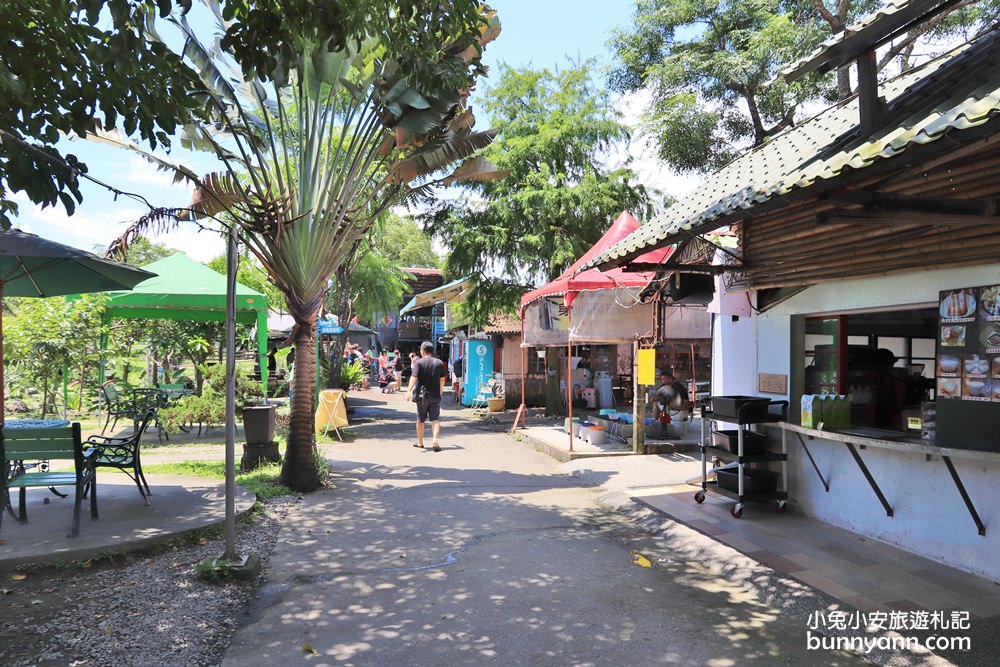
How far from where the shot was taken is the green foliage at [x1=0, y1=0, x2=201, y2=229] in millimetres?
4102

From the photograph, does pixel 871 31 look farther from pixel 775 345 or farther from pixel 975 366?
pixel 775 345

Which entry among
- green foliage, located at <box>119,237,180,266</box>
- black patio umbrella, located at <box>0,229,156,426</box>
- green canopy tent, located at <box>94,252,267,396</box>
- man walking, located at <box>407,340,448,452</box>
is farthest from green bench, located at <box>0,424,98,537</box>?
green foliage, located at <box>119,237,180,266</box>

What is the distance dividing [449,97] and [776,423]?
5509 millimetres

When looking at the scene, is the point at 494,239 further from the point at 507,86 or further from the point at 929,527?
the point at 929,527

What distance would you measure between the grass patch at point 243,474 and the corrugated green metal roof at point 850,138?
16.1 feet

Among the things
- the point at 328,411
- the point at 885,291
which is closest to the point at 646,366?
the point at 885,291

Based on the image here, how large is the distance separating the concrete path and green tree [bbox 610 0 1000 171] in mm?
11462

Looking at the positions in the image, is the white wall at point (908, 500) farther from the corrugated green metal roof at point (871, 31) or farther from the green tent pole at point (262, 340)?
the green tent pole at point (262, 340)

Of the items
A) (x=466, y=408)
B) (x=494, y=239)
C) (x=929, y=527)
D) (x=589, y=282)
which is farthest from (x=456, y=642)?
(x=466, y=408)

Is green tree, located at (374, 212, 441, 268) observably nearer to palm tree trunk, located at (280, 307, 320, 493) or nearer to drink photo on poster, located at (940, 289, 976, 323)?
palm tree trunk, located at (280, 307, 320, 493)

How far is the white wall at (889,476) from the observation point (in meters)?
4.96

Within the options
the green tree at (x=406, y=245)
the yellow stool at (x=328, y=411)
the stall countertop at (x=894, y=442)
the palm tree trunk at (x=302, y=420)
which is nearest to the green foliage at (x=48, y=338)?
the yellow stool at (x=328, y=411)

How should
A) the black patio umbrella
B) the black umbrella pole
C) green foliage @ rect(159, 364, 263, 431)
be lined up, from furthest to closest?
green foliage @ rect(159, 364, 263, 431) → the black patio umbrella → the black umbrella pole

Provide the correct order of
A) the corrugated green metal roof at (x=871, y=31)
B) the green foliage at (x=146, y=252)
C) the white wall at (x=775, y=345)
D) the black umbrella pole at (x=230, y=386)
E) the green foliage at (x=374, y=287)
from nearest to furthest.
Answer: the corrugated green metal roof at (x=871, y=31) < the black umbrella pole at (x=230, y=386) < the white wall at (x=775, y=345) < the green foliage at (x=374, y=287) < the green foliage at (x=146, y=252)
